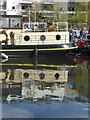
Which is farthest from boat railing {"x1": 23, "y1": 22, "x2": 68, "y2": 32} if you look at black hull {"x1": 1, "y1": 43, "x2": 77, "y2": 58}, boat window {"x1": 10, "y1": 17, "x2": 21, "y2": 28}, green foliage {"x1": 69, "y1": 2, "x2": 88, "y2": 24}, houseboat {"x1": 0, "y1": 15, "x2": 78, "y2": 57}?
green foliage {"x1": 69, "y1": 2, "x2": 88, "y2": 24}

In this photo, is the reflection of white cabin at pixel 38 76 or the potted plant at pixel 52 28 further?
the potted plant at pixel 52 28

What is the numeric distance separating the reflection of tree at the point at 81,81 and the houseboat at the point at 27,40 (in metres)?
6.39

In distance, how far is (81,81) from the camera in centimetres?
1201

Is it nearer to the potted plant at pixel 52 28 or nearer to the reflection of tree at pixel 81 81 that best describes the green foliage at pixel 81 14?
the potted plant at pixel 52 28

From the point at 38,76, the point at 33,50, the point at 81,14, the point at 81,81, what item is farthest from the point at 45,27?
the point at 81,14

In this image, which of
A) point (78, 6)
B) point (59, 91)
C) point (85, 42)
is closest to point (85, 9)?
point (78, 6)

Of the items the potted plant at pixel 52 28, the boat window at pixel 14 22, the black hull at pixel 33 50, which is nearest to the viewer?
the black hull at pixel 33 50

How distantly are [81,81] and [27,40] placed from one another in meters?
10.1

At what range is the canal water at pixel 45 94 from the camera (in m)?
7.54

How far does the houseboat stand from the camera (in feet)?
69.3

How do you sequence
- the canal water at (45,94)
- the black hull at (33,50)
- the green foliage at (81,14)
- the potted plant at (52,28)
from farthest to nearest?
1. the green foliage at (81,14)
2. the potted plant at (52,28)
3. the black hull at (33,50)
4. the canal water at (45,94)

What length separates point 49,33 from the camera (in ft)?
70.7

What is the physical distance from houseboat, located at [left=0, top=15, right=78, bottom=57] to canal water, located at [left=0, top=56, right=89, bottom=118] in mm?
6258

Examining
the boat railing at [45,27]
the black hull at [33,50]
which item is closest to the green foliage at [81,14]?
the boat railing at [45,27]
